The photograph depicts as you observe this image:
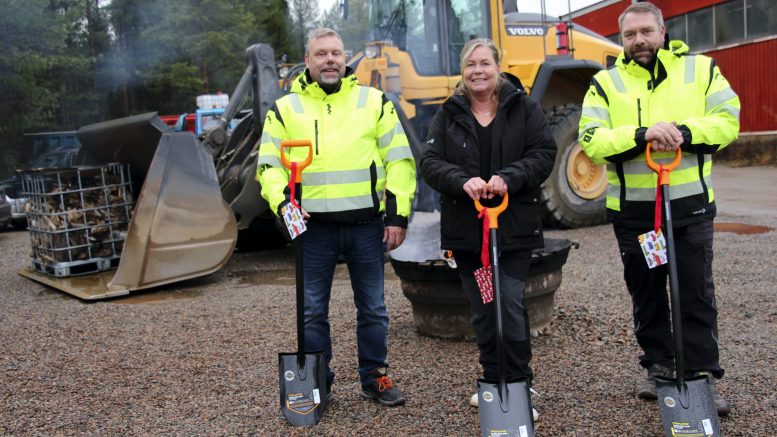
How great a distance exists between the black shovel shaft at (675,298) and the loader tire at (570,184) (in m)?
5.83

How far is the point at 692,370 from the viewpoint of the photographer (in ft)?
11.2

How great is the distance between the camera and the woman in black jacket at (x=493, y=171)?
11.1ft

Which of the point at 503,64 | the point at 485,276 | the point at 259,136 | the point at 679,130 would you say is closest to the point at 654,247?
the point at 679,130

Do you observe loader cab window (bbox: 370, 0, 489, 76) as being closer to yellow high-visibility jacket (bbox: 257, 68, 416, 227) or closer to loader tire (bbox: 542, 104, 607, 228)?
loader tire (bbox: 542, 104, 607, 228)

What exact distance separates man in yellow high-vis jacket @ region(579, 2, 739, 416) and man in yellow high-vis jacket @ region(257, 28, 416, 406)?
0.91 m

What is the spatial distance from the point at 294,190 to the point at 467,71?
0.91 metres

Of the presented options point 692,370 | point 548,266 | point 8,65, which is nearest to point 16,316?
point 548,266

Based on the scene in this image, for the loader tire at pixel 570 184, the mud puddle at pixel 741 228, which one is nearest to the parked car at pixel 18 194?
the loader tire at pixel 570 184

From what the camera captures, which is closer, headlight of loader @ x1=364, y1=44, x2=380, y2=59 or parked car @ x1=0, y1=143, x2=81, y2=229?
headlight of loader @ x1=364, y1=44, x2=380, y2=59

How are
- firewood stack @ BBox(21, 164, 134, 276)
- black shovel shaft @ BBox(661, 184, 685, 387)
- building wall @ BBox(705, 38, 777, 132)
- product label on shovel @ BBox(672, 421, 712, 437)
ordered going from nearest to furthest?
product label on shovel @ BBox(672, 421, 712, 437)
black shovel shaft @ BBox(661, 184, 685, 387)
firewood stack @ BBox(21, 164, 134, 276)
building wall @ BBox(705, 38, 777, 132)

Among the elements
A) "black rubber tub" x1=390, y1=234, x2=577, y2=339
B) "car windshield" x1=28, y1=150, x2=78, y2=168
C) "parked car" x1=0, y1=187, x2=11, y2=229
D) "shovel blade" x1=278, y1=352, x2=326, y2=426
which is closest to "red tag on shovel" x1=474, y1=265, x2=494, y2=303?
"shovel blade" x1=278, y1=352, x2=326, y2=426

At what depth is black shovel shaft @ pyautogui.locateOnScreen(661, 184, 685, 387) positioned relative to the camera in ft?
10.3

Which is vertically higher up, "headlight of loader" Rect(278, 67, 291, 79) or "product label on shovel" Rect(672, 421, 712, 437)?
"headlight of loader" Rect(278, 67, 291, 79)

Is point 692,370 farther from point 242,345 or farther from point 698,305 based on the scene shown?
point 242,345
